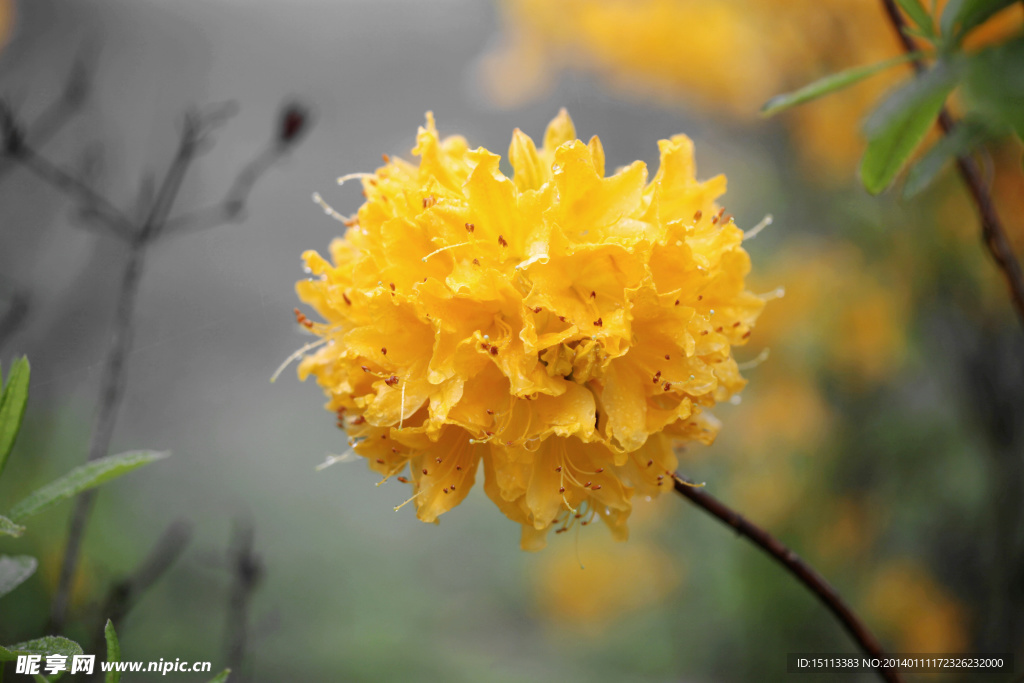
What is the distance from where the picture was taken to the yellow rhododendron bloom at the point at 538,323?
1.92 ft

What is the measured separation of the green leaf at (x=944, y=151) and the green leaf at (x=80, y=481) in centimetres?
74

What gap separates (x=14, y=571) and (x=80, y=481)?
11cm

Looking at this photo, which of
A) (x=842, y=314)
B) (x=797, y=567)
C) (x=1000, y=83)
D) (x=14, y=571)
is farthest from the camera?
(x=842, y=314)

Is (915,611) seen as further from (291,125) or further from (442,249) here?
(291,125)

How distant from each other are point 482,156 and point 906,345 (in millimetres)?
1706

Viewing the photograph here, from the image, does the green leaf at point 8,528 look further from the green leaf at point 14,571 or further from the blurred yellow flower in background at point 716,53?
the blurred yellow flower in background at point 716,53

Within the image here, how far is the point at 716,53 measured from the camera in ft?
6.75

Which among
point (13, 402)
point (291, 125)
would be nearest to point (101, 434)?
point (13, 402)

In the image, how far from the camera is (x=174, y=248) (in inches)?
116

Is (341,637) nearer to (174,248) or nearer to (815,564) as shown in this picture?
(815,564)

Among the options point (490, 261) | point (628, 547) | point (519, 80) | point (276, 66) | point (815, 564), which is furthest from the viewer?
point (276, 66)

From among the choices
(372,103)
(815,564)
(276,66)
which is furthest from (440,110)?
(815,564)

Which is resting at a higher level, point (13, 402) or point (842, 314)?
point (842, 314)

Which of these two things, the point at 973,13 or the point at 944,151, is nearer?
the point at 973,13
